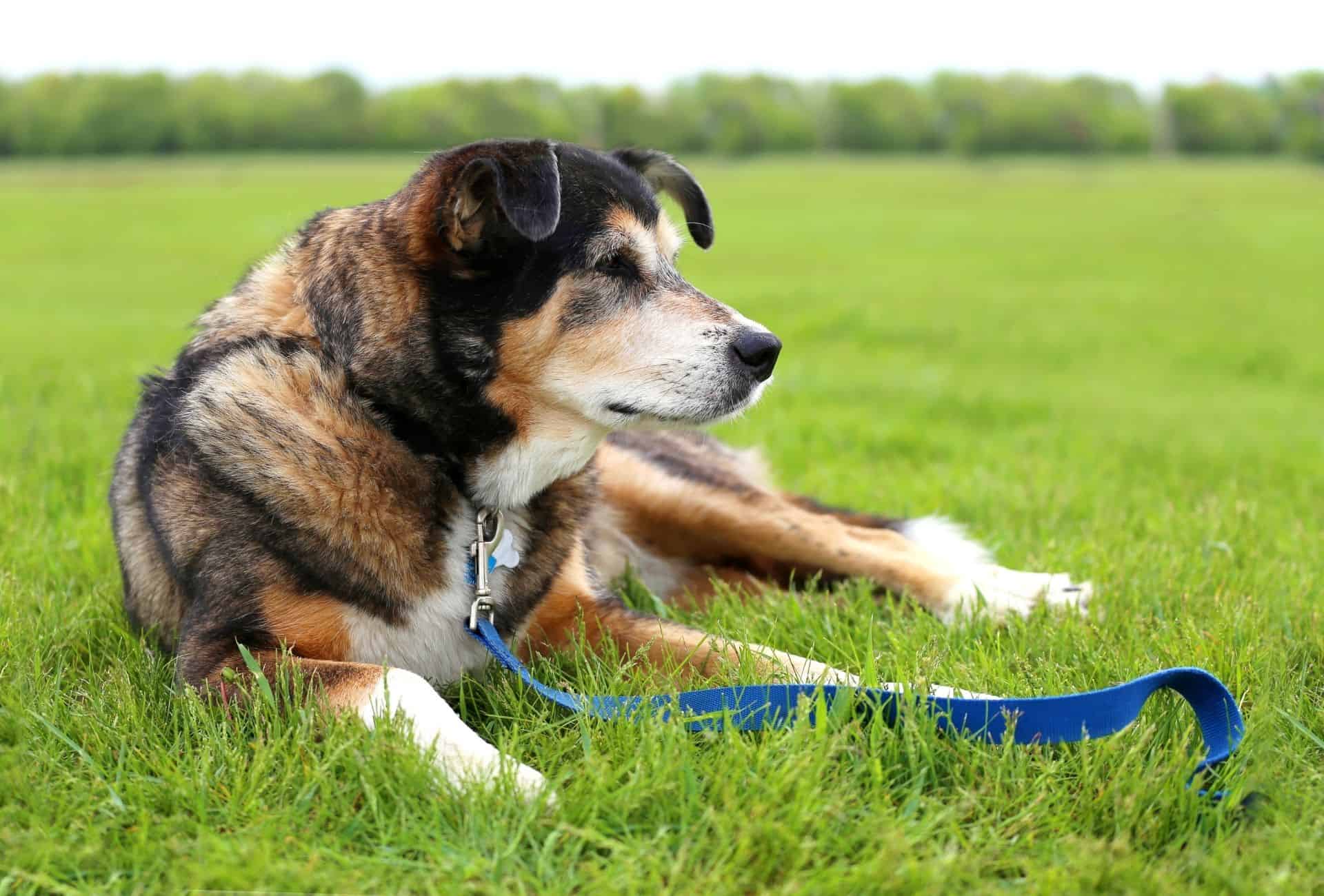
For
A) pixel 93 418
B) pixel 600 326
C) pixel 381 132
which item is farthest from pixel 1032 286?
pixel 381 132

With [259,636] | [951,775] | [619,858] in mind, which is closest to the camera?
[619,858]

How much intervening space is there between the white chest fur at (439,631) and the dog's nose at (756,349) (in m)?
0.92

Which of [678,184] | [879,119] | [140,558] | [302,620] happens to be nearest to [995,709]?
[302,620]

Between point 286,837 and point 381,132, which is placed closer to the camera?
point 286,837

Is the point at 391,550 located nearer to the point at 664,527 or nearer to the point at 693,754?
the point at 693,754

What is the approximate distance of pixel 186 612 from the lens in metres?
3.15

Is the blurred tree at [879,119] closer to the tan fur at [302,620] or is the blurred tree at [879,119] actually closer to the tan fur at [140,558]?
the tan fur at [140,558]

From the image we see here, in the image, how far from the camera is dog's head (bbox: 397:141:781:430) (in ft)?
10.0

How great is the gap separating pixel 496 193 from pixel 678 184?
120 cm

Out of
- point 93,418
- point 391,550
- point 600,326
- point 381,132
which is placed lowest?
point 93,418

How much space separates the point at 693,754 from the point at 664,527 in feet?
6.39

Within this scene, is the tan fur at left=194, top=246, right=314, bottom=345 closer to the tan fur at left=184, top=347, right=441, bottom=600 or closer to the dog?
the dog

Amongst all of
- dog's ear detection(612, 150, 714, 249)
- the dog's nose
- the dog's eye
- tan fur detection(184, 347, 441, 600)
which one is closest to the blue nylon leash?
tan fur detection(184, 347, 441, 600)

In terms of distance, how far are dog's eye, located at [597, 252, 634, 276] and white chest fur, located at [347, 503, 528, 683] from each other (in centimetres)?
80
